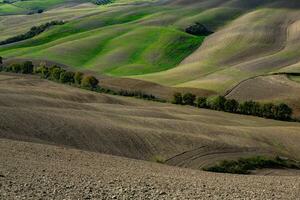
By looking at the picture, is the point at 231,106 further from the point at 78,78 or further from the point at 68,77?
the point at 68,77

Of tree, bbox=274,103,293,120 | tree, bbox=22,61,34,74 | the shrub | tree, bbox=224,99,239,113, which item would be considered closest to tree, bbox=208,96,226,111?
tree, bbox=224,99,239,113

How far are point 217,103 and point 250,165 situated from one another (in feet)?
99.5

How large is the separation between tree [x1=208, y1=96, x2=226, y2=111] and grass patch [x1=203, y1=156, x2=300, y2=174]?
26522 millimetres

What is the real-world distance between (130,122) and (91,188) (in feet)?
85.1

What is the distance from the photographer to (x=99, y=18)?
15462cm

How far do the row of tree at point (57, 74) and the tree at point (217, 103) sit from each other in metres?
21.1

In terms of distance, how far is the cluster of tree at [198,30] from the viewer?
127688 mm

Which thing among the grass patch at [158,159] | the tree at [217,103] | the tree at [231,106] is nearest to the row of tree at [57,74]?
the tree at [217,103]

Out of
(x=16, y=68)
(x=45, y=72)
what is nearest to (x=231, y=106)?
(x=45, y=72)

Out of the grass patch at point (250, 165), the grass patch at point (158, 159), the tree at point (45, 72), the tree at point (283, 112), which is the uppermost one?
the tree at point (45, 72)

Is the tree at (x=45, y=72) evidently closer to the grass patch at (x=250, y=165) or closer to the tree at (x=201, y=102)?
the tree at (x=201, y=102)

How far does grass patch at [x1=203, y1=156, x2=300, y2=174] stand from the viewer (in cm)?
4022

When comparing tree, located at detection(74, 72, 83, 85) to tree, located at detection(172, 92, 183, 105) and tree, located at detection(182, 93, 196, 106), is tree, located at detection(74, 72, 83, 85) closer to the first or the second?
tree, located at detection(172, 92, 183, 105)

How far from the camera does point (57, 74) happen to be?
300ft
